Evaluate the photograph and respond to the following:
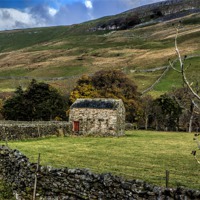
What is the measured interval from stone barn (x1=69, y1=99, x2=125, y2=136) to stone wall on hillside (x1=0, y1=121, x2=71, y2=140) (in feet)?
7.65

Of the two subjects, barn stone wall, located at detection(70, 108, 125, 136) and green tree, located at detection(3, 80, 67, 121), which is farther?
green tree, located at detection(3, 80, 67, 121)

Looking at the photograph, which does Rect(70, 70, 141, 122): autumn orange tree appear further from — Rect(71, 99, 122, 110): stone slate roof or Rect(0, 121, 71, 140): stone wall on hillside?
Rect(0, 121, 71, 140): stone wall on hillside

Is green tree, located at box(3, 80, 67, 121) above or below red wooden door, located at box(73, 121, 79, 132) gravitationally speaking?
above

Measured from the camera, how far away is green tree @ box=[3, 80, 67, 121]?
61.4 m

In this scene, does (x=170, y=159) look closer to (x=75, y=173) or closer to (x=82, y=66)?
(x=75, y=173)

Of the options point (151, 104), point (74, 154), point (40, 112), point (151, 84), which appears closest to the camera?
point (74, 154)

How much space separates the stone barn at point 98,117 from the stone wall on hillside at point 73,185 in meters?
29.2

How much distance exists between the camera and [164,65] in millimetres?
113312

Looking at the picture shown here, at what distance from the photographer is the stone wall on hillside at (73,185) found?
10.7 meters

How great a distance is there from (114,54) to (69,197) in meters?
147

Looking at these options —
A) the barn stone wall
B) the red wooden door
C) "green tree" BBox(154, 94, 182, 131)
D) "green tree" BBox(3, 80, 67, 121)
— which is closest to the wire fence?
the barn stone wall

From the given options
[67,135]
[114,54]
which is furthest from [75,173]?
[114,54]

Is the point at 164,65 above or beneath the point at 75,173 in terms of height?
above

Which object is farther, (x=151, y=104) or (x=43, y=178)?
(x=151, y=104)
